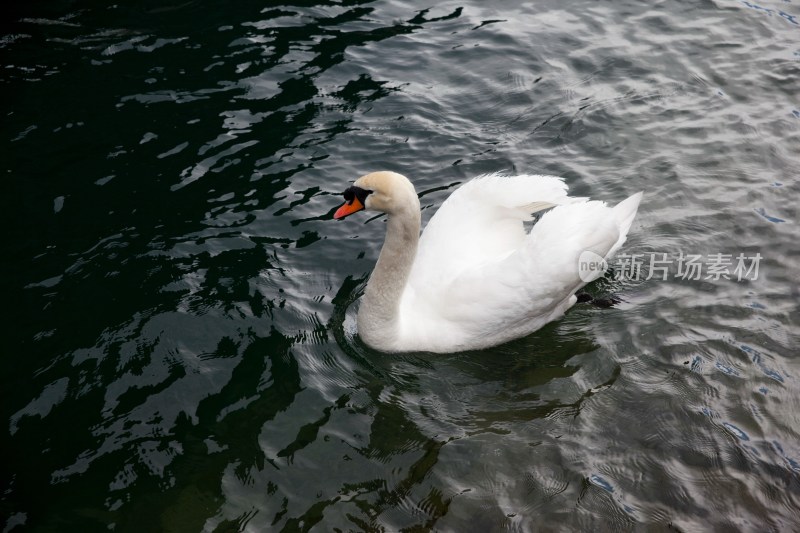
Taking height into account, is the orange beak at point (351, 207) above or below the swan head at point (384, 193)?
below

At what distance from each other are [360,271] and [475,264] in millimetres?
1229

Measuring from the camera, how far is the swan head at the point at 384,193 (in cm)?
600

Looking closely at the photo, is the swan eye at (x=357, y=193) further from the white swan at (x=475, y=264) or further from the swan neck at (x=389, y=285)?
the swan neck at (x=389, y=285)

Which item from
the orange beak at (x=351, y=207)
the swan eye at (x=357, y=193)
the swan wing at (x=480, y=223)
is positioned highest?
the swan eye at (x=357, y=193)

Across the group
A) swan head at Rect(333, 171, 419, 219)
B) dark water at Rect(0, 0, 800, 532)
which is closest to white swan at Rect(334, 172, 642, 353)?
swan head at Rect(333, 171, 419, 219)

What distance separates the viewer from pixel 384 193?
6031 millimetres

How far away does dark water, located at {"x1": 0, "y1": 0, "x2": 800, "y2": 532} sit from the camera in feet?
17.9

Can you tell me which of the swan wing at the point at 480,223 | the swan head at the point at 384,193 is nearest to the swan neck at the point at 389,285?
the swan head at the point at 384,193

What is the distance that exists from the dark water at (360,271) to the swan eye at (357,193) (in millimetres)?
1289

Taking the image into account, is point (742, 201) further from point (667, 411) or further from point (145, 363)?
point (145, 363)

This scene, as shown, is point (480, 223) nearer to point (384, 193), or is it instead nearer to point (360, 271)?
point (360, 271)

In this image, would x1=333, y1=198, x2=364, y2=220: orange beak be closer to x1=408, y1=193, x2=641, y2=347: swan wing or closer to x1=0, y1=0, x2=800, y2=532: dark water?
x1=408, y1=193, x2=641, y2=347: swan wing

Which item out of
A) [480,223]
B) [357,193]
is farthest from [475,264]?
[357,193]

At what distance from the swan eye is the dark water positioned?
1289 millimetres
